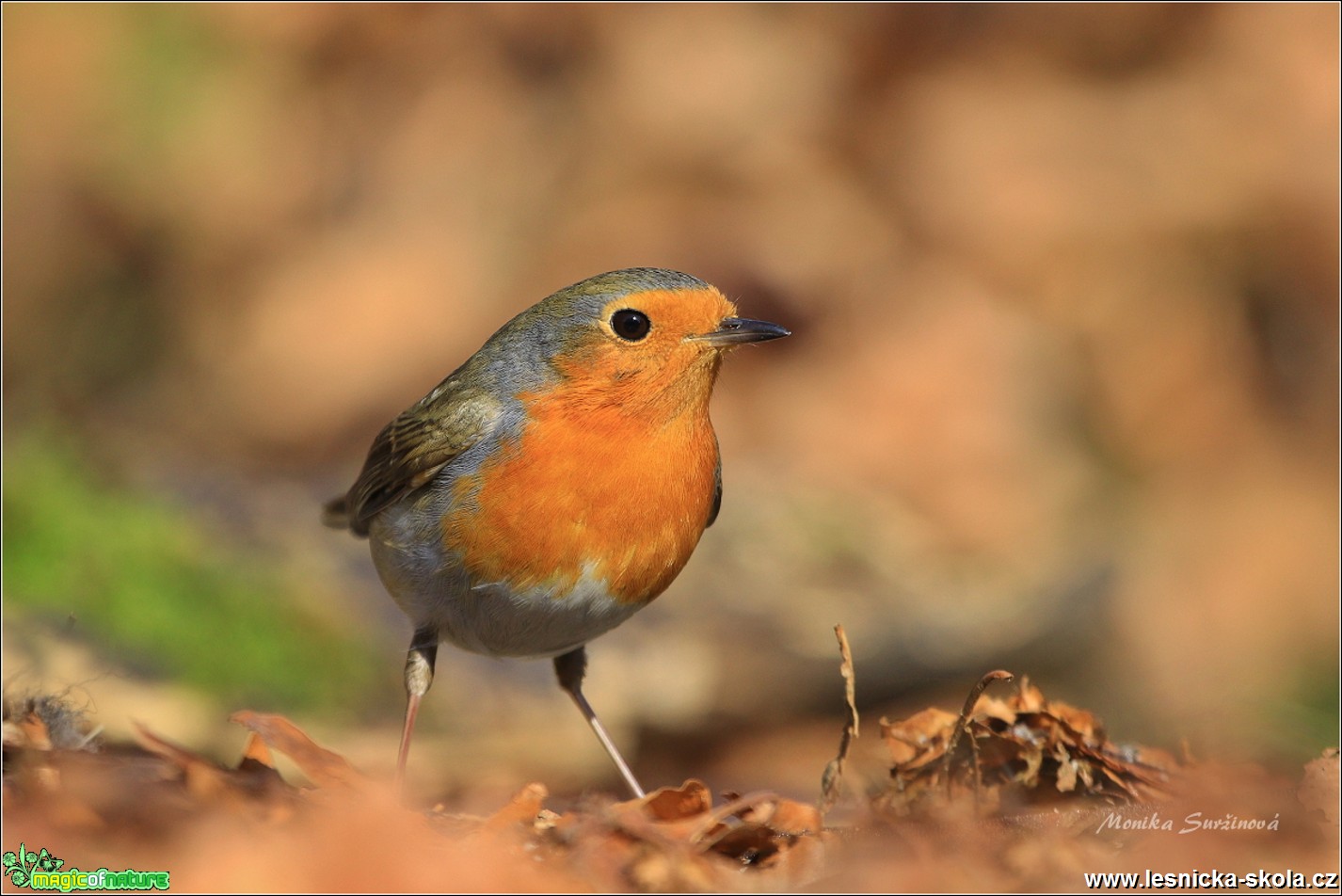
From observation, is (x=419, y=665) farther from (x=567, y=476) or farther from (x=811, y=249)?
(x=811, y=249)

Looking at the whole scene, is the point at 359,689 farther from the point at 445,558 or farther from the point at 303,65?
the point at 303,65

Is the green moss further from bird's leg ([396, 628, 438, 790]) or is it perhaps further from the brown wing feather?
bird's leg ([396, 628, 438, 790])

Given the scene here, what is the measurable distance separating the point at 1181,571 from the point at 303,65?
791 cm

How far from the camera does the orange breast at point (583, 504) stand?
3.95m

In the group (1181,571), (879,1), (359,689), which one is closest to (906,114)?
(879,1)

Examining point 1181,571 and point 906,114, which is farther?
point 906,114

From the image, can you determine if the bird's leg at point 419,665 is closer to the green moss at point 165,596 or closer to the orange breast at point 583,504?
the orange breast at point 583,504

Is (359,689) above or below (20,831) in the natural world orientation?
above

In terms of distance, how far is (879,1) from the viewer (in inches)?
406

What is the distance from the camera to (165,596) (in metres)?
6.39

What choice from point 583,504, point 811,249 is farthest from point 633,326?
point 811,249

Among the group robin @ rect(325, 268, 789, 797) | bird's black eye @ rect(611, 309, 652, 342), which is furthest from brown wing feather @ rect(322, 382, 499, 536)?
bird's black eye @ rect(611, 309, 652, 342)

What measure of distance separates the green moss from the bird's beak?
2929 millimetres

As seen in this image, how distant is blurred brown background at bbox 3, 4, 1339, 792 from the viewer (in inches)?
357
